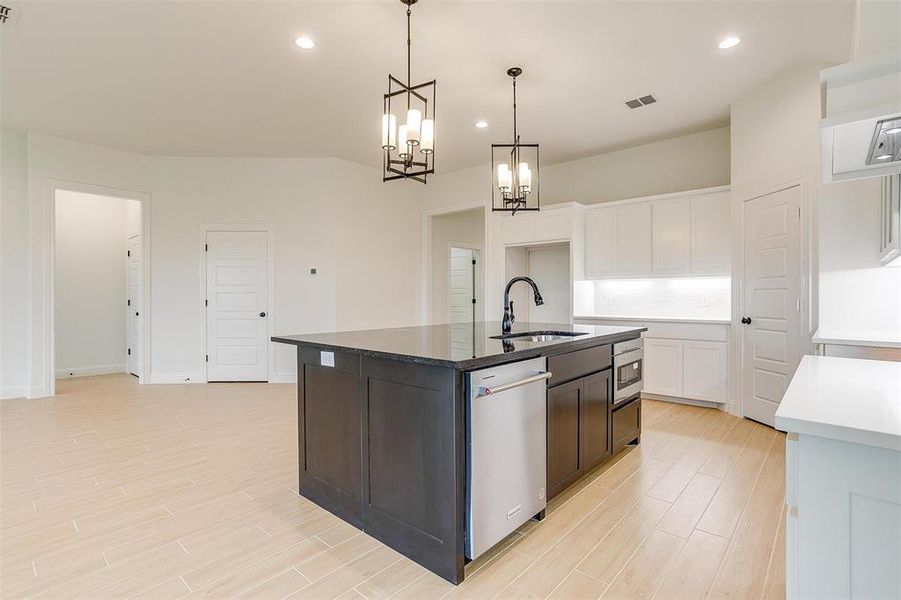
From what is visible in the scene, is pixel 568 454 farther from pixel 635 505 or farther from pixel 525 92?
pixel 525 92

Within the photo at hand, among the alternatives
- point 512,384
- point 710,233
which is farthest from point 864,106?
point 710,233

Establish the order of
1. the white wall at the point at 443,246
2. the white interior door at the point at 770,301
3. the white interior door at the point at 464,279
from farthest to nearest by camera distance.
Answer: the white interior door at the point at 464,279, the white wall at the point at 443,246, the white interior door at the point at 770,301

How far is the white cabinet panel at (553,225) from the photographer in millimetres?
5430

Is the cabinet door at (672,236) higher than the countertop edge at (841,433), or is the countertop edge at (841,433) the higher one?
the cabinet door at (672,236)

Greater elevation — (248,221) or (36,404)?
(248,221)

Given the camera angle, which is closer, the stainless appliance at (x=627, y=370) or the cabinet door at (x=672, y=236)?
the stainless appliance at (x=627, y=370)

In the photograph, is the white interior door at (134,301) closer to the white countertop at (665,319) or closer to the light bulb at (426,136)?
the light bulb at (426,136)

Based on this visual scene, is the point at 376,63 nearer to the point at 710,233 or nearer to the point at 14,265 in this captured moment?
the point at 710,233

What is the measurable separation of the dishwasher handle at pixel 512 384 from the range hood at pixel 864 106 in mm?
1333

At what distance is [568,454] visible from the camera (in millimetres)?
2447

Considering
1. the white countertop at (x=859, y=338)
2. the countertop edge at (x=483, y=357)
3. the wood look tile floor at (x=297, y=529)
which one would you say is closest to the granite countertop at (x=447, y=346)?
the countertop edge at (x=483, y=357)

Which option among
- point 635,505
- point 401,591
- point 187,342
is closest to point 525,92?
point 635,505

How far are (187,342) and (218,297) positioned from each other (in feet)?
2.43

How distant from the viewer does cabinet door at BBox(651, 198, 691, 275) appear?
4801mm
